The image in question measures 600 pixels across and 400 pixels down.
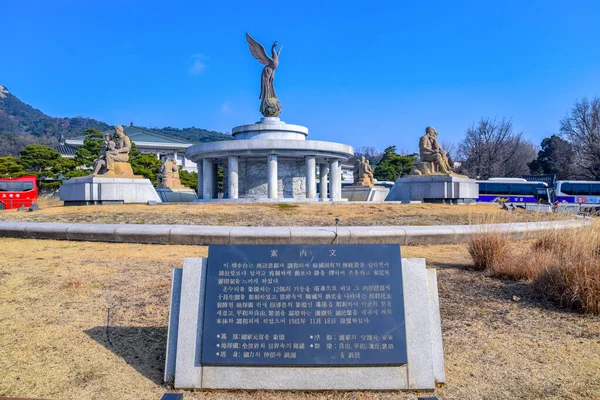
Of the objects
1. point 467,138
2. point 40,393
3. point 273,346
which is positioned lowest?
point 40,393

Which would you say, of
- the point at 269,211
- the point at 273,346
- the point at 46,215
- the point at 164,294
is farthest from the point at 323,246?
the point at 46,215

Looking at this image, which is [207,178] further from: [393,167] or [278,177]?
[393,167]

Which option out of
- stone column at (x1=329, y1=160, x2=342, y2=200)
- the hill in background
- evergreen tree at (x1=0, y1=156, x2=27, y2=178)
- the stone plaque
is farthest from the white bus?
the hill in background

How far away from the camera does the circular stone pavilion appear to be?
18.2 m

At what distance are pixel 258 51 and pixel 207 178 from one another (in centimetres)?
771

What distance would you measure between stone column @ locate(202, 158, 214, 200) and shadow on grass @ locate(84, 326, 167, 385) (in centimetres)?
1682

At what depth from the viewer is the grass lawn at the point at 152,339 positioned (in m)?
3.05

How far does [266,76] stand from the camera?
22.7m

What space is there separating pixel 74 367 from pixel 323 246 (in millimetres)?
2275

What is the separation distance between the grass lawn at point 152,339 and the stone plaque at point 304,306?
0.31 meters

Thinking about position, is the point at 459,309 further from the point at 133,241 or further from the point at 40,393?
the point at 133,241

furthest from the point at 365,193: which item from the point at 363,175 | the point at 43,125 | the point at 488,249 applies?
the point at 43,125

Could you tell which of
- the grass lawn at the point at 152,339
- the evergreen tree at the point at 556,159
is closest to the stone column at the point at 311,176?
the grass lawn at the point at 152,339

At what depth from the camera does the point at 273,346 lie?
119 inches
